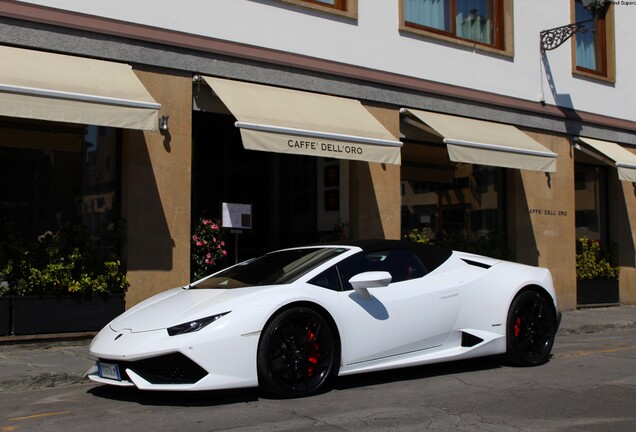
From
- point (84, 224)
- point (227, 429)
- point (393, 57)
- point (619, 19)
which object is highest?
point (619, 19)

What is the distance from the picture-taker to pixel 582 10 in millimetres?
16953

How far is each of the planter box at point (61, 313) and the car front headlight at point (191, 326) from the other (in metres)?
4.08

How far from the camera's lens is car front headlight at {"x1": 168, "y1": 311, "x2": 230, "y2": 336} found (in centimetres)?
582

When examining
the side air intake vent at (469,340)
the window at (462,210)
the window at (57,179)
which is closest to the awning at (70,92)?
the window at (57,179)

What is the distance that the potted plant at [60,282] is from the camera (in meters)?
9.12

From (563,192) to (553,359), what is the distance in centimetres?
789

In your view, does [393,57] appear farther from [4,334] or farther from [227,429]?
[227,429]

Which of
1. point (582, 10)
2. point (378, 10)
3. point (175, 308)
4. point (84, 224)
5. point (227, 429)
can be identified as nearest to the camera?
point (227, 429)

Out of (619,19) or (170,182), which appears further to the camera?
(619,19)

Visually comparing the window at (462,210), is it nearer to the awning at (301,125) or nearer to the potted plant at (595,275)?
the potted plant at (595,275)

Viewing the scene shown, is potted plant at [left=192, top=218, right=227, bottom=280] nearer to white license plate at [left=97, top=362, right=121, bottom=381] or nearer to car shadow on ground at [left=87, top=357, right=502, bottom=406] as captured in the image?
car shadow on ground at [left=87, top=357, right=502, bottom=406]

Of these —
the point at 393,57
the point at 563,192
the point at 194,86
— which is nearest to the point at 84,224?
the point at 194,86

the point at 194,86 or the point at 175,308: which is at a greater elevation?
the point at 194,86

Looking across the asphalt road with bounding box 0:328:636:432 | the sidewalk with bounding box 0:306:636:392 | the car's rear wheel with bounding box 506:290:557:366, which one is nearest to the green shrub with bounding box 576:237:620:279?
the sidewalk with bounding box 0:306:636:392
